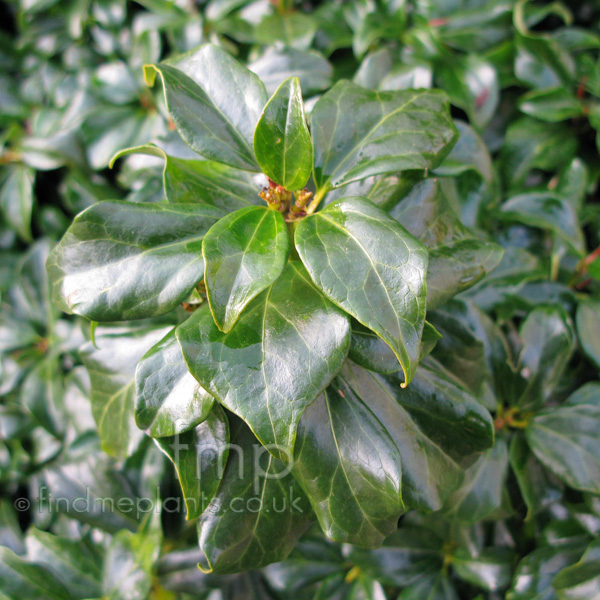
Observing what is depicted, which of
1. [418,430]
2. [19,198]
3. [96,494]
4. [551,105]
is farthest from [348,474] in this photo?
[19,198]

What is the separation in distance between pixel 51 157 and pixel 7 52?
0.57 meters

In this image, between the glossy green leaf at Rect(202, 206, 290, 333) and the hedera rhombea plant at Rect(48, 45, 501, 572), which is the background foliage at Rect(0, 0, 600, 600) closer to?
the hedera rhombea plant at Rect(48, 45, 501, 572)

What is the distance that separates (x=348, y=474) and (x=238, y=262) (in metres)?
0.31

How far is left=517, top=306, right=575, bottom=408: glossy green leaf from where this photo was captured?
0.93 meters

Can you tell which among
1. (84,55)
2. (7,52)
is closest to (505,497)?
(84,55)

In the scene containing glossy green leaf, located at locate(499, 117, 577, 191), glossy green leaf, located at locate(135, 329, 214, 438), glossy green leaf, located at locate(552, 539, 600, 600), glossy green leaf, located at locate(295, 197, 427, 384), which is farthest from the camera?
glossy green leaf, located at locate(499, 117, 577, 191)

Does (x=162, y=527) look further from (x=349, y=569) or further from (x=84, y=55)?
(x=84, y=55)

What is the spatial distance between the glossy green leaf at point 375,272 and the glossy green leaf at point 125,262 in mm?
161

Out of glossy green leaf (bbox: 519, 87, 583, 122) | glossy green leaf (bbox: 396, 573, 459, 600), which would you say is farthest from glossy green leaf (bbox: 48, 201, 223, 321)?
glossy green leaf (bbox: 519, 87, 583, 122)

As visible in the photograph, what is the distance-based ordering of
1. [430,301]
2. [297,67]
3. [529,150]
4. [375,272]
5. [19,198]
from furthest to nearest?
[19,198] → [529,150] → [297,67] → [430,301] → [375,272]

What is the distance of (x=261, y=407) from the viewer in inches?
21.8

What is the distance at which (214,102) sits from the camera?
2.44ft

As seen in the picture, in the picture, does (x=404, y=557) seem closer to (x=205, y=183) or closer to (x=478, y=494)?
(x=478, y=494)

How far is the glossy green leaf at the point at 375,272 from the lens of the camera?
1.76 feet
